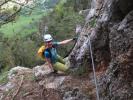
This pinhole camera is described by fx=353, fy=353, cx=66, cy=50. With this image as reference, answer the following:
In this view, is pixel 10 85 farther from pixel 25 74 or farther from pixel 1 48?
pixel 1 48

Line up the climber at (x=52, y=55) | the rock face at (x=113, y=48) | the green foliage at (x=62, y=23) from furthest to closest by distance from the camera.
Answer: the green foliage at (x=62, y=23) → the climber at (x=52, y=55) → the rock face at (x=113, y=48)

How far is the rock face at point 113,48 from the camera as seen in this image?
309 inches

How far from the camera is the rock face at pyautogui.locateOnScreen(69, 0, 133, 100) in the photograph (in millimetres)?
7859

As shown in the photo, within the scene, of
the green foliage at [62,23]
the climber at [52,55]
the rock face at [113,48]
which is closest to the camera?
the rock face at [113,48]

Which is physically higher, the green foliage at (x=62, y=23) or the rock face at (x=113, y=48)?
the rock face at (x=113, y=48)

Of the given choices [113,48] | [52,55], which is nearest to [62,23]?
[52,55]

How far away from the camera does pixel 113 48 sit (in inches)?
339

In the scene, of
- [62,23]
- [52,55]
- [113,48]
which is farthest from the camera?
[62,23]

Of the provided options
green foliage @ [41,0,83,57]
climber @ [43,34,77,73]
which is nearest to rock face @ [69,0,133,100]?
climber @ [43,34,77,73]

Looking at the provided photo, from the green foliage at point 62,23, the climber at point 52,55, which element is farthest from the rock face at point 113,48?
the green foliage at point 62,23

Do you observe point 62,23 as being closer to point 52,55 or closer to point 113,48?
point 52,55

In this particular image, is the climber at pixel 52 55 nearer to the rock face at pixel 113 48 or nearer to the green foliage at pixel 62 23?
→ the rock face at pixel 113 48

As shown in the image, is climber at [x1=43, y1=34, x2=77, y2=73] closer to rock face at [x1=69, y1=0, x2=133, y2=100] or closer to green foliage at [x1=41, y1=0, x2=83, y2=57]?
rock face at [x1=69, y1=0, x2=133, y2=100]

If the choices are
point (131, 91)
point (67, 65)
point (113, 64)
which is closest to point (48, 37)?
point (67, 65)
